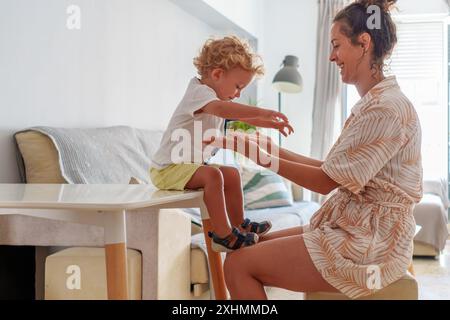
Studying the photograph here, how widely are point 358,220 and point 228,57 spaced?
0.70m

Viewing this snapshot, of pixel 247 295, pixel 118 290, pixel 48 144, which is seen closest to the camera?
pixel 118 290

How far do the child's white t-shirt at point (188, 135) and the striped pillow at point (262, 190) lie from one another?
244 cm

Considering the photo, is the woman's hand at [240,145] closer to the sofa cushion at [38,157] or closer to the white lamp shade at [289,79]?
the sofa cushion at [38,157]

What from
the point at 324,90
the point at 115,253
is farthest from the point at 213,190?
the point at 324,90

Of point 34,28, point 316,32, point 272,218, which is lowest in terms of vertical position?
point 272,218

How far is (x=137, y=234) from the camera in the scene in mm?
2273

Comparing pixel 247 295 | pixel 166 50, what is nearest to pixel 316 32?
pixel 166 50

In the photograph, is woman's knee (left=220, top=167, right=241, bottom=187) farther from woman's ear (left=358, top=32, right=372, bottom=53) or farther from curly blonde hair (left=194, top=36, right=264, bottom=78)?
woman's ear (left=358, top=32, right=372, bottom=53)

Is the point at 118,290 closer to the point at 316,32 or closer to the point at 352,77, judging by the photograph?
the point at 352,77

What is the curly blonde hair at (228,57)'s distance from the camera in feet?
6.56

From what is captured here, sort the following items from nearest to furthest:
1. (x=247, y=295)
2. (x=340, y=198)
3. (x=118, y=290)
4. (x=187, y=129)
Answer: (x=118, y=290) → (x=247, y=295) → (x=340, y=198) → (x=187, y=129)

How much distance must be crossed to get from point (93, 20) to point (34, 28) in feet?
1.85

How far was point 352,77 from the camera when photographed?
1.69 metres

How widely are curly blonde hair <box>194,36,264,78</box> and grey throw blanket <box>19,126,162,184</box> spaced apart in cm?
79
